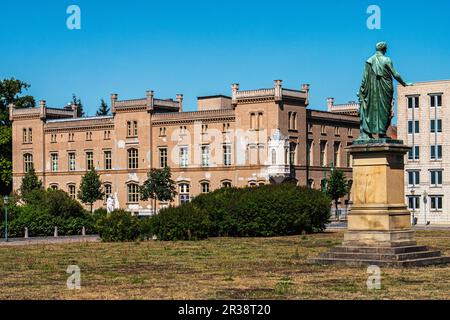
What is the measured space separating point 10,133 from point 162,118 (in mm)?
24027

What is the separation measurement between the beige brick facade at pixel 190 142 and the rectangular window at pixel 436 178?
12.4 metres

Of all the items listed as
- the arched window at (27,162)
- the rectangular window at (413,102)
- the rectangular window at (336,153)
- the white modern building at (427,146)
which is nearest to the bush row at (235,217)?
the white modern building at (427,146)

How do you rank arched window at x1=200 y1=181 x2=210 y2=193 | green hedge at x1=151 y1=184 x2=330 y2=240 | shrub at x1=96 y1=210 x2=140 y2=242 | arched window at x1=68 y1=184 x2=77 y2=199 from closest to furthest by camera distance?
1. shrub at x1=96 y1=210 x2=140 y2=242
2. green hedge at x1=151 y1=184 x2=330 y2=240
3. arched window at x1=200 y1=181 x2=210 y2=193
4. arched window at x1=68 y1=184 x2=77 y2=199

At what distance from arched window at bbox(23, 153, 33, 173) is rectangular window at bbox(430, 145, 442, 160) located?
1823 inches

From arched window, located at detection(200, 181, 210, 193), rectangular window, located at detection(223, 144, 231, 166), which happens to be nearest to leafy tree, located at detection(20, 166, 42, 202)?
arched window, located at detection(200, 181, 210, 193)

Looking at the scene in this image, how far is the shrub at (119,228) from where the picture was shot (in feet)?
145

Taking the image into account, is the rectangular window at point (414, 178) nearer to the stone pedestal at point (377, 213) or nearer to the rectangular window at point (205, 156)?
the rectangular window at point (205, 156)

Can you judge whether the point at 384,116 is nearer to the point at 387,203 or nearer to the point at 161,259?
the point at 387,203

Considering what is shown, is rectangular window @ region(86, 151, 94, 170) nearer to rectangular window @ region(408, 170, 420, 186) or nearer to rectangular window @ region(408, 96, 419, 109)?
rectangular window @ region(408, 170, 420, 186)

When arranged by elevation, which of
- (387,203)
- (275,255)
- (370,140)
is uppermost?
(370,140)

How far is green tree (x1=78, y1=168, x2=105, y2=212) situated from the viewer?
94.8 m

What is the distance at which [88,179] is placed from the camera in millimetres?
94812

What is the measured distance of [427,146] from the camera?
3361 inches
